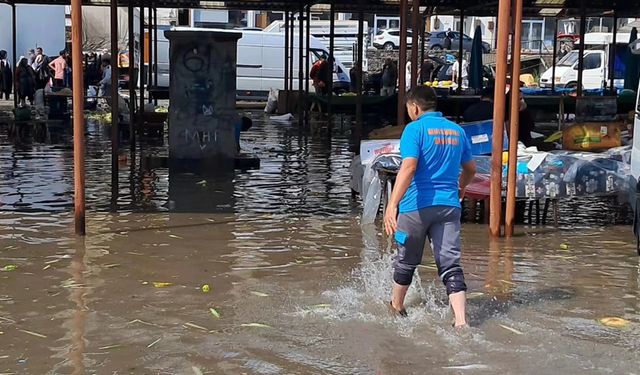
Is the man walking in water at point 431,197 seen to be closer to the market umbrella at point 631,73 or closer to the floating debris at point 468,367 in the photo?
the floating debris at point 468,367

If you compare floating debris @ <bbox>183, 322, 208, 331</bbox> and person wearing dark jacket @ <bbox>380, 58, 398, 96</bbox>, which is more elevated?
person wearing dark jacket @ <bbox>380, 58, 398, 96</bbox>

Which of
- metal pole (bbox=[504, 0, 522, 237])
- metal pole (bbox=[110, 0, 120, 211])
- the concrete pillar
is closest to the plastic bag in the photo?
the concrete pillar

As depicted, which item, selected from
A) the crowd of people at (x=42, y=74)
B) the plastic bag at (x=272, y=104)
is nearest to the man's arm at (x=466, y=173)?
the crowd of people at (x=42, y=74)

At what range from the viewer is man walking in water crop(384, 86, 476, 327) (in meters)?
6.05

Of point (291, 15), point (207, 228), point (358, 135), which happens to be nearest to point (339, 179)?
point (358, 135)

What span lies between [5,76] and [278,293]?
1035 inches

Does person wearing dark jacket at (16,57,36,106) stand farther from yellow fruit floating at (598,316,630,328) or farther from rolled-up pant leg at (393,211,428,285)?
yellow fruit floating at (598,316,630,328)

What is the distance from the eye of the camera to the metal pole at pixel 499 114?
9.07 metres

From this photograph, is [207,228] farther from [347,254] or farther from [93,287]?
[93,287]

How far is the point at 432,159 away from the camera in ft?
19.9

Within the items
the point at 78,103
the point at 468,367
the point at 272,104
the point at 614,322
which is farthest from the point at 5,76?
the point at 468,367

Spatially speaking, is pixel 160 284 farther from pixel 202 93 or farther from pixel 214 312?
pixel 202 93

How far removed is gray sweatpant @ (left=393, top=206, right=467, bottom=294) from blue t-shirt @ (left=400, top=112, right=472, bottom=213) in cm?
5

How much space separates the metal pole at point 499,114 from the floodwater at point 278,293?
0.43 m
